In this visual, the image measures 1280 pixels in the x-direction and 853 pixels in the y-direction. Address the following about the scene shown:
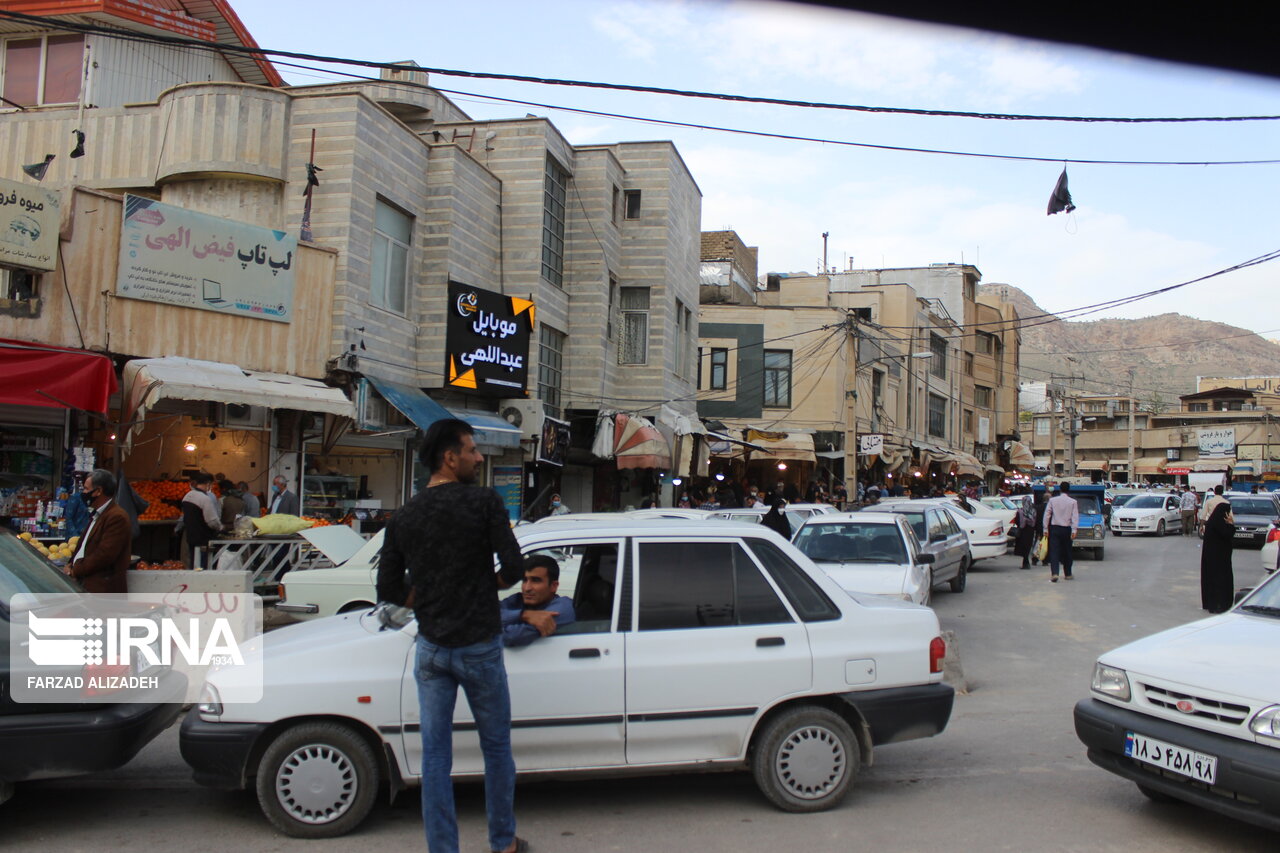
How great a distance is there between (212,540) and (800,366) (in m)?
27.5

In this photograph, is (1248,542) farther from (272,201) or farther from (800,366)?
(272,201)

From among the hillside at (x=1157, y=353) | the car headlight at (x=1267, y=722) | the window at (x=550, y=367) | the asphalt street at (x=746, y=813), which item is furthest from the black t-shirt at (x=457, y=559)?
the hillside at (x=1157, y=353)

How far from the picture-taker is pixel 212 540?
11.9 metres

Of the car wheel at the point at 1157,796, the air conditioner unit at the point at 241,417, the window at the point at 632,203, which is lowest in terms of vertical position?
the car wheel at the point at 1157,796

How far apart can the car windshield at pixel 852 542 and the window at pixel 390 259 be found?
845 centimetres

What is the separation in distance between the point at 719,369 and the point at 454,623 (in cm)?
3283

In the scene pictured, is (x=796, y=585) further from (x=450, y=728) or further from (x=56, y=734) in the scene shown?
(x=56, y=734)

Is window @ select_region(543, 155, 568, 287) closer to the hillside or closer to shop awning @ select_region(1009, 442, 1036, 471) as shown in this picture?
shop awning @ select_region(1009, 442, 1036, 471)

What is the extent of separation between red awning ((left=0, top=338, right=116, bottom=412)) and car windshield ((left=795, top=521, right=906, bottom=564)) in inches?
333

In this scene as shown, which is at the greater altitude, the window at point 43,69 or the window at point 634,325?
the window at point 43,69

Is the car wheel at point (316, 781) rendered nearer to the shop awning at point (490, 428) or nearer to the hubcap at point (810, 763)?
the hubcap at point (810, 763)

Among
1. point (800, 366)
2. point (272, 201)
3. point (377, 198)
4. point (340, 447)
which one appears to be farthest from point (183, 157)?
point (800, 366)

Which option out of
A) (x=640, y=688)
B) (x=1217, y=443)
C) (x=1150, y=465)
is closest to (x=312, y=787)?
(x=640, y=688)

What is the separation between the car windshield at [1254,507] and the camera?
27594 millimetres
